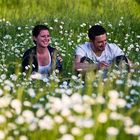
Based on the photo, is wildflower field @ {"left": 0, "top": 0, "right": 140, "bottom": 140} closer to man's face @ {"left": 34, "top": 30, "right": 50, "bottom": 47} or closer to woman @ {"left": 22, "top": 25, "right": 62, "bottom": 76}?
woman @ {"left": 22, "top": 25, "right": 62, "bottom": 76}

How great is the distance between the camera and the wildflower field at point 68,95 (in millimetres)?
4027

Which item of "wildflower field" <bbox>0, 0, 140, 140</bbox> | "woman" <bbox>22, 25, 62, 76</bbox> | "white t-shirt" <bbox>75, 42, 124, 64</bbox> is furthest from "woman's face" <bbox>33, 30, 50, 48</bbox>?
"wildflower field" <bbox>0, 0, 140, 140</bbox>

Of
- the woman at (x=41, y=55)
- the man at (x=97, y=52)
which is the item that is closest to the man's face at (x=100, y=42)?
the man at (x=97, y=52)

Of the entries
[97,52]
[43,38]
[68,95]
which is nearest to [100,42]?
[97,52]

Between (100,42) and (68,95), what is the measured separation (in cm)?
297

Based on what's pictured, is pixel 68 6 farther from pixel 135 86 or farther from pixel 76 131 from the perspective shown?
pixel 76 131

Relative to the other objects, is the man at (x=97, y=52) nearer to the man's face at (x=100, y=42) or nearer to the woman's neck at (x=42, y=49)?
the man's face at (x=100, y=42)

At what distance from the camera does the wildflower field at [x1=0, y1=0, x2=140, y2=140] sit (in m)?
4.03

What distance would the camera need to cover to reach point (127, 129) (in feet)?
12.8

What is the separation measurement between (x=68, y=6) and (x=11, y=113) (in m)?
12.5

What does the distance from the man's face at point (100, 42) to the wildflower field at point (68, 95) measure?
69 cm

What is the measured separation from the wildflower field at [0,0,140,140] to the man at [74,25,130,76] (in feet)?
1.67

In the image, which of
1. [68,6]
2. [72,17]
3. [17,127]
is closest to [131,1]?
[68,6]

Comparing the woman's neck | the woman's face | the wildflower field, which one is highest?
the woman's face
